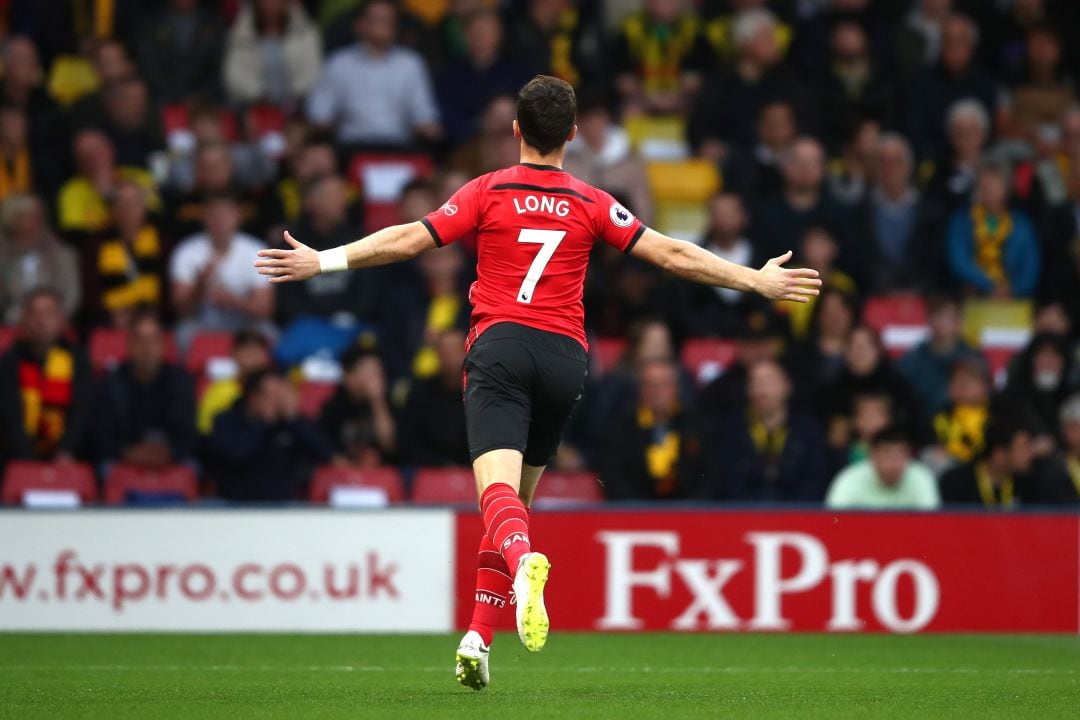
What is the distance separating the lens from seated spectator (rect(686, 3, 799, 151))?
16391 millimetres

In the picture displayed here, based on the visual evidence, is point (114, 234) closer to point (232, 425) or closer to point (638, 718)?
point (232, 425)

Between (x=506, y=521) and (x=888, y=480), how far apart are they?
574 cm

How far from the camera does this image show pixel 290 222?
15188 mm

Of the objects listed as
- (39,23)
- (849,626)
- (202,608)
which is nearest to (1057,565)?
(849,626)

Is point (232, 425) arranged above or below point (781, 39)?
below

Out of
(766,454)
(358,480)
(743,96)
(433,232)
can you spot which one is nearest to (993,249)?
(743,96)

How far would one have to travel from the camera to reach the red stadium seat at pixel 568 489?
501 inches

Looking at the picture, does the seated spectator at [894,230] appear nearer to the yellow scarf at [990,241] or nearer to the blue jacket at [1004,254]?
the blue jacket at [1004,254]

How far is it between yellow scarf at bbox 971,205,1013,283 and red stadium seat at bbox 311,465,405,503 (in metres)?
5.32

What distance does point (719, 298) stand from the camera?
14719mm

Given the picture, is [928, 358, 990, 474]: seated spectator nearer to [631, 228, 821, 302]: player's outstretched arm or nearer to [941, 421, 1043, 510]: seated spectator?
[941, 421, 1043, 510]: seated spectator

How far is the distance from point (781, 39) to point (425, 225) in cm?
1066

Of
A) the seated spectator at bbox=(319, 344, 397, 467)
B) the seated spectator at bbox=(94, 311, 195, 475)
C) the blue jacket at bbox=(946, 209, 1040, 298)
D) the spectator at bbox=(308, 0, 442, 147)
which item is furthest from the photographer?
the spectator at bbox=(308, 0, 442, 147)

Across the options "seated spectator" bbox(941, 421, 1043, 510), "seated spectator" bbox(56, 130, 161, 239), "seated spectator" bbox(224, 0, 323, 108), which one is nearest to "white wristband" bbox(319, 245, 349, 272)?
"seated spectator" bbox(941, 421, 1043, 510)
